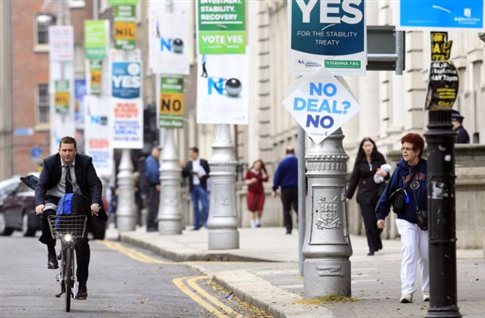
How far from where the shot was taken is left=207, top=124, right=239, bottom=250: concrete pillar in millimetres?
26641

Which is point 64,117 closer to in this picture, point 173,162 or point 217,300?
point 173,162

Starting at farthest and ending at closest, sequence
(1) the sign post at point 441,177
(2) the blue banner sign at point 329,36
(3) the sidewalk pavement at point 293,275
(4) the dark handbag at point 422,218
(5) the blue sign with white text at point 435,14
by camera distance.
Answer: (2) the blue banner sign at point 329,36 < (4) the dark handbag at point 422,218 < (3) the sidewalk pavement at point 293,275 < (5) the blue sign with white text at point 435,14 < (1) the sign post at point 441,177

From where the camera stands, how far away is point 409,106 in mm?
32438

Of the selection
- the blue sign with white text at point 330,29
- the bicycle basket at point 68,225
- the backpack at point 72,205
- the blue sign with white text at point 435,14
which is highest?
the blue sign with white text at point 330,29

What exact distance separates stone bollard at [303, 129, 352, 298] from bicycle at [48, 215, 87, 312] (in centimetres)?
222

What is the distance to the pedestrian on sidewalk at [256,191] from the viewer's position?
132 ft

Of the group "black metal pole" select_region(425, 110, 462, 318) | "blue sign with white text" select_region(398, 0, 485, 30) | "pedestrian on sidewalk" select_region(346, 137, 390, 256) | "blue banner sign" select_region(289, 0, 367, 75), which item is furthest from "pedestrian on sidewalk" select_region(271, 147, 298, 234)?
"black metal pole" select_region(425, 110, 462, 318)

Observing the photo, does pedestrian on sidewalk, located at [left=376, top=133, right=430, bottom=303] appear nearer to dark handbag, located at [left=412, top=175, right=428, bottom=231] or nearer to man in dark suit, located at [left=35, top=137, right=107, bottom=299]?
dark handbag, located at [left=412, top=175, right=428, bottom=231]

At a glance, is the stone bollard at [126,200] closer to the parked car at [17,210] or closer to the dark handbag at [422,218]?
the parked car at [17,210]

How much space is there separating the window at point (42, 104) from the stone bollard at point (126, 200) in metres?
46.4

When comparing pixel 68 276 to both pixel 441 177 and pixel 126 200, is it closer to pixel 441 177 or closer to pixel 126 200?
pixel 441 177

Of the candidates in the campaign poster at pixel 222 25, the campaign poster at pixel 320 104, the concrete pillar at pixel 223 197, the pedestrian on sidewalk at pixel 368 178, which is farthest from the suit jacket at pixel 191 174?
the campaign poster at pixel 320 104

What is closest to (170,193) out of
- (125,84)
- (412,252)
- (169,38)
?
(169,38)

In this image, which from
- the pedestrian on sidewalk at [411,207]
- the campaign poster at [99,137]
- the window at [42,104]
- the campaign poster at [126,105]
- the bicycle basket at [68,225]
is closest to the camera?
the pedestrian on sidewalk at [411,207]
